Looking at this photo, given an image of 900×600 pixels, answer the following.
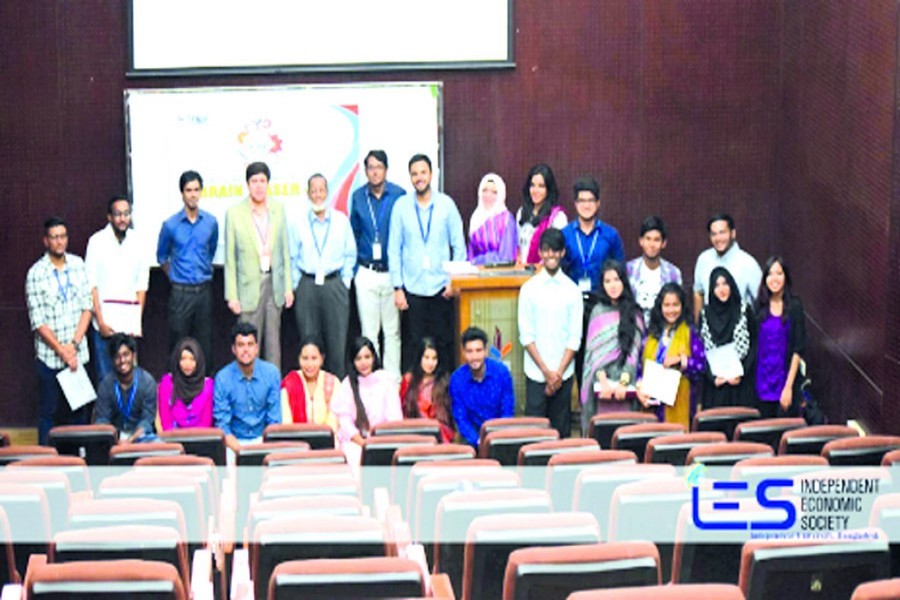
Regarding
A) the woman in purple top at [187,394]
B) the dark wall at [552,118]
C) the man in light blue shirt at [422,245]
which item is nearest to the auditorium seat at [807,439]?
the woman in purple top at [187,394]

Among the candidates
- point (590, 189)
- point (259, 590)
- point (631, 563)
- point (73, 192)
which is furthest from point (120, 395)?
point (631, 563)

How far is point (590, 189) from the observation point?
361 inches

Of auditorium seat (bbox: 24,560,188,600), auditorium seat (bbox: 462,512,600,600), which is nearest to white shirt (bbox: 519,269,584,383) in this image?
auditorium seat (bbox: 462,512,600,600)

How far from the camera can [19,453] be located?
257 inches

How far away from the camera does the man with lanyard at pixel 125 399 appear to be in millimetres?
8156

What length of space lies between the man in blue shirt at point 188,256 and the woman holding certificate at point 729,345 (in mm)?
3275

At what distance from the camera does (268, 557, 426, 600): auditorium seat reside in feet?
13.1

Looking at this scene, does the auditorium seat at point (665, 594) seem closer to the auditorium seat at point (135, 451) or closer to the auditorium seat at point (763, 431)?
the auditorium seat at point (135, 451)

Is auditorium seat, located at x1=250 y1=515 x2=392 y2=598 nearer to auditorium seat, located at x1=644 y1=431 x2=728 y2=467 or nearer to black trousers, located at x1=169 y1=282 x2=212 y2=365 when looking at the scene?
auditorium seat, located at x1=644 y1=431 x2=728 y2=467

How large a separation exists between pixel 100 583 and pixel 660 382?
481 centimetres

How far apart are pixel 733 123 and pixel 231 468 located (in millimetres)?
5104

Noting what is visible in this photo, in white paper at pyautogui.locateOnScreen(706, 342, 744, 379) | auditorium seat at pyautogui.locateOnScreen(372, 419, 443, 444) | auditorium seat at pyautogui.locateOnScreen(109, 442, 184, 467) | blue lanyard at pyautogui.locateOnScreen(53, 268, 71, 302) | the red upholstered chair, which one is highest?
blue lanyard at pyautogui.locateOnScreen(53, 268, 71, 302)

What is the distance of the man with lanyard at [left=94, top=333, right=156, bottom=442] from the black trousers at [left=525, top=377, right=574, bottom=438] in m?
2.17

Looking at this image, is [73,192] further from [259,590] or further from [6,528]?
[259,590]
